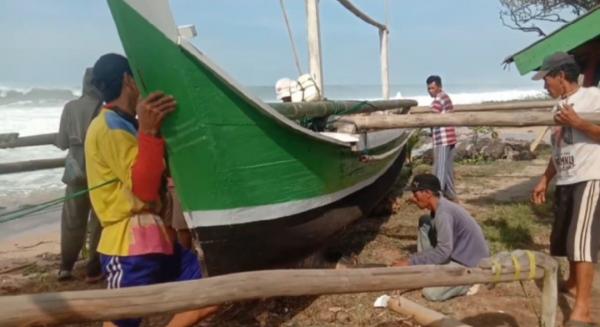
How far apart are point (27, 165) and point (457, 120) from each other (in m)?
5.05

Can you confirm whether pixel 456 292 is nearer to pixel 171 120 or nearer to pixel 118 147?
pixel 171 120

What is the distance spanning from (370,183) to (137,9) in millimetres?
3520

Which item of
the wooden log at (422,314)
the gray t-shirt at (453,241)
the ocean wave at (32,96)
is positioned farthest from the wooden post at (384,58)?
the ocean wave at (32,96)

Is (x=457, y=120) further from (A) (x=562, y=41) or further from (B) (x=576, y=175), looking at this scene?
(A) (x=562, y=41)

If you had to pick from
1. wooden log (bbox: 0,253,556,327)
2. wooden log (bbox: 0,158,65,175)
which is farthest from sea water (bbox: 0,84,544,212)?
wooden log (bbox: 0,158,65,175)

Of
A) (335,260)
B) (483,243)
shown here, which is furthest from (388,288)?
(335,260)

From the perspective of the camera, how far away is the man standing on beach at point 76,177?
4.48 m

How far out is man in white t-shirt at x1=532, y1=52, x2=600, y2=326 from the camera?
3.30 metres

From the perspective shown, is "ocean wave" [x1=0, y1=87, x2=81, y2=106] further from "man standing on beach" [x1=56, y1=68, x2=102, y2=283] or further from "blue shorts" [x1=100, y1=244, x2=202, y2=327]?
"blue shorts" [x1=100, y1=244, x2=202, y2=327]

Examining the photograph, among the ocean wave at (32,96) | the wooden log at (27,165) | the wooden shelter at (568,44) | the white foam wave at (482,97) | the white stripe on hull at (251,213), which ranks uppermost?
the ocean wave at (32,96)

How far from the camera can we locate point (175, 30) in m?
2.85

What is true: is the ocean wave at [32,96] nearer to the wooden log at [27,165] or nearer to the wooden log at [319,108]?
the wooden log at [27,165]

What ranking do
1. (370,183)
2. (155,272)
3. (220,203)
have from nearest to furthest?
(155,272)
(220,203)
(370,183)

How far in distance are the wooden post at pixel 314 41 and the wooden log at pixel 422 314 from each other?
2524 mm
